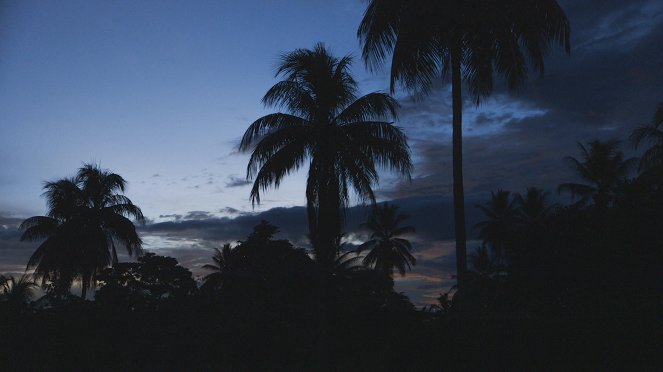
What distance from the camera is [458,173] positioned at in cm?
1373

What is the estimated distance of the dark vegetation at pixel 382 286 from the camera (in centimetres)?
1011

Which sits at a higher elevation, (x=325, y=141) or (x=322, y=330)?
(x=325, y=141)

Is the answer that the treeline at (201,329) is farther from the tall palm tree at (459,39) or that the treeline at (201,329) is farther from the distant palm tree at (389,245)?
the distant palm tree at (389,245)

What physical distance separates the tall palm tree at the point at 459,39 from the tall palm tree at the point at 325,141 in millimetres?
3620

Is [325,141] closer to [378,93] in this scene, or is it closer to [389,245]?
[378,93]

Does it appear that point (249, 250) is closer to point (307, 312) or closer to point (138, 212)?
point (138, 212)

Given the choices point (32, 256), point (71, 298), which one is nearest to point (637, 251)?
point (71, 298)

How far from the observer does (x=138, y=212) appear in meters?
33.1

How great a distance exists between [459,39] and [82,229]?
26512 millimetres

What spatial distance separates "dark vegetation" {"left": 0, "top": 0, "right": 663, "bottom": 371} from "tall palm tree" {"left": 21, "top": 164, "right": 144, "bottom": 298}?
4.53 metres

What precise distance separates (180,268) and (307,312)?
9.78 m

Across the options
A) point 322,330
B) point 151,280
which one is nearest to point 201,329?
point 322,330

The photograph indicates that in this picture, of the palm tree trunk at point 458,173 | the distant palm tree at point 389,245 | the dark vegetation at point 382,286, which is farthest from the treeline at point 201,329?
the distant palm tree at point 389,245

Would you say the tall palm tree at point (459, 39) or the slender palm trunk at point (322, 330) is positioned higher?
the tall palm tree at point (459, 39)
